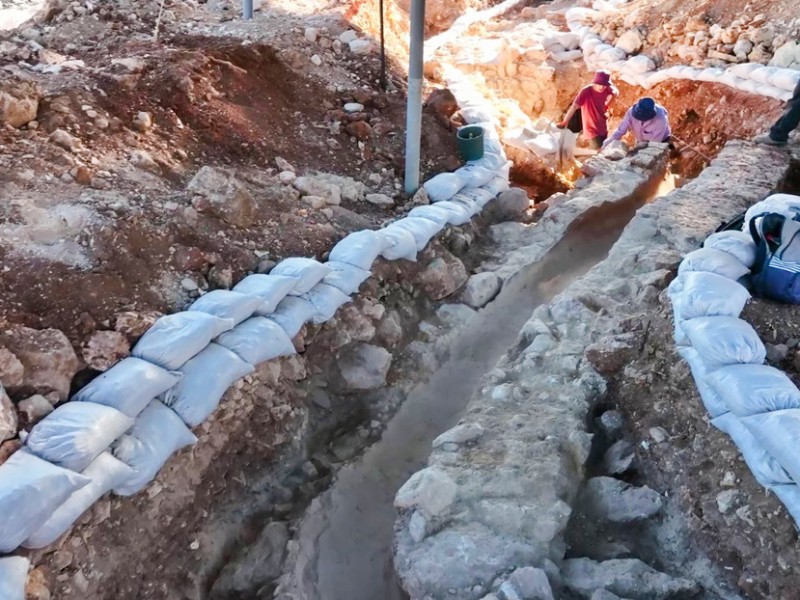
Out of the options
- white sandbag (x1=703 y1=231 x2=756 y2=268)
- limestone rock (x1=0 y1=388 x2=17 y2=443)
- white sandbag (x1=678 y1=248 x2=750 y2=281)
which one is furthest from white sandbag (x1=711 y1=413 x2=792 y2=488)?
limestone rock (x1=0 y1=388 x2=17 y2=443)

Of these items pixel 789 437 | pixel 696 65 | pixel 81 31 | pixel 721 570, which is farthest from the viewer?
pixel 696 65

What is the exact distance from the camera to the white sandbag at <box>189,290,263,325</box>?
335 cm

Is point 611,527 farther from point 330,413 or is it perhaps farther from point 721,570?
point 330,413

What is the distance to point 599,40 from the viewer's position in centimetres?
873

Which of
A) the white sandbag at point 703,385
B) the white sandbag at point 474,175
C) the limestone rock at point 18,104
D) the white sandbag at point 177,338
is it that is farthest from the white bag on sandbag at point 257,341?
the white sandbag at point 474,175

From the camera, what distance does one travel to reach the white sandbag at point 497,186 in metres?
5.45

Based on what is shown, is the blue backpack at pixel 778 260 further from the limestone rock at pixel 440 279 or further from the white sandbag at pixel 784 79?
the white sandbag at pixel 784 79

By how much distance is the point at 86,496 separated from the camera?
255cm

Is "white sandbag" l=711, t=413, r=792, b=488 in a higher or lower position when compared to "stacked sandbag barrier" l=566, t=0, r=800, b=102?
lower

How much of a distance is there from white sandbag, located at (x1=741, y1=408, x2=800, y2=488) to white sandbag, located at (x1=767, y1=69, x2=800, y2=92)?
15.7ft

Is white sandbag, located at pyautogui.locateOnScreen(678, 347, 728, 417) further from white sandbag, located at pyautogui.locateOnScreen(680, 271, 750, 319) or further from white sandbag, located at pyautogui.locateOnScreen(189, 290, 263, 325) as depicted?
white sandbag, located at pyautogui.locateOnScreen(189, 290, 263, 325)

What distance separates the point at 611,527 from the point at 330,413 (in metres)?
1.69

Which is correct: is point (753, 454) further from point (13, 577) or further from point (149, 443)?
point (13, 577)

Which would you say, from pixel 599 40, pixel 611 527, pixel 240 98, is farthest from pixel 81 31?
pixel 599 40
